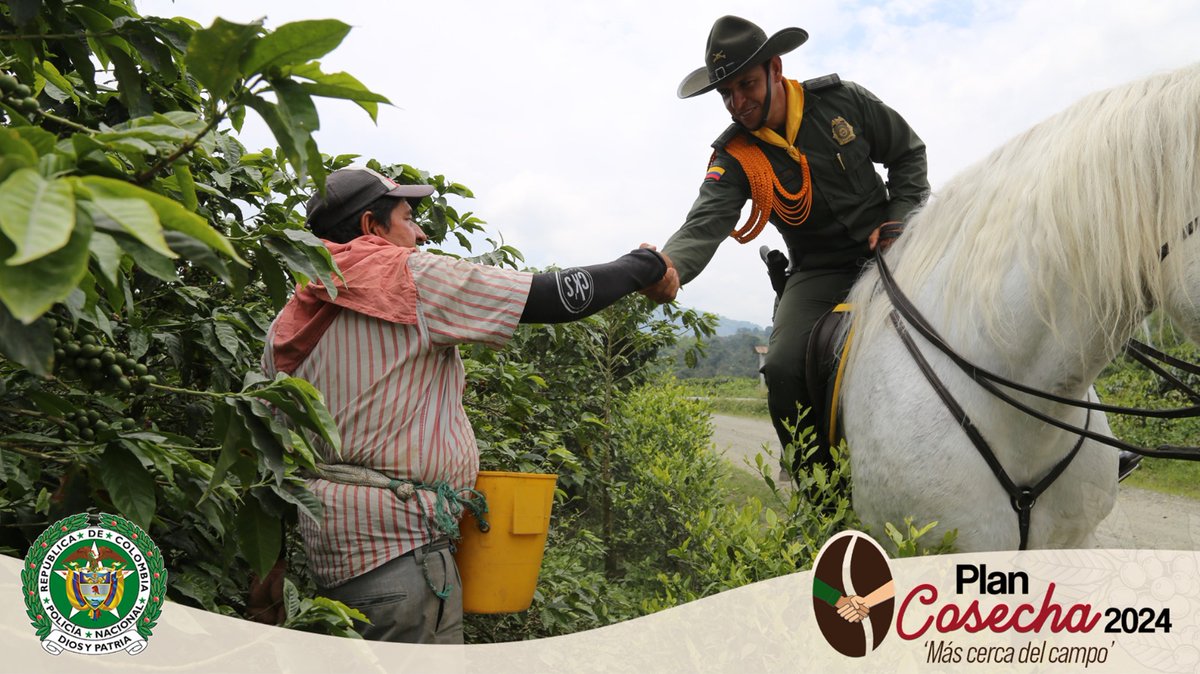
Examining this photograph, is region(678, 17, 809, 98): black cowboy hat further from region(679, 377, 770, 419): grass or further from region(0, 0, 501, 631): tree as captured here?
region(679, 377, 770, 419): grass

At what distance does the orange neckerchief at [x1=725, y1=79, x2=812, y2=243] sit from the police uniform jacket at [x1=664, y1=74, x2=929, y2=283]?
33 mm

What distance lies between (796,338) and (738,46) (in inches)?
48.1

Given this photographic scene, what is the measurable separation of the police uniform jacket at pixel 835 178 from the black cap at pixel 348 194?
1451 mm

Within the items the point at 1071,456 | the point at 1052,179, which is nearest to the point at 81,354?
the point at 1052,179

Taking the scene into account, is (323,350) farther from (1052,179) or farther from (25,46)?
(1052,179)

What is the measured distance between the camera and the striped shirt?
2.32 metres

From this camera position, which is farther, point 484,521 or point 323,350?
point 484,521

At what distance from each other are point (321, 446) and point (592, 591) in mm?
2159

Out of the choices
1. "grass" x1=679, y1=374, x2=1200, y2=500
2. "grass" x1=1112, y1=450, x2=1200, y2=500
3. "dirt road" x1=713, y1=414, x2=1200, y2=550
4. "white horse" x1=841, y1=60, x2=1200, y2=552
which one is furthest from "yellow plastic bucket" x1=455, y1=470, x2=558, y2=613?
"grass" x1=1112, y1=450, x2=1200, y2=500

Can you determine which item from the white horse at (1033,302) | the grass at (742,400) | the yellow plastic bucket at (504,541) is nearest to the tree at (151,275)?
the yellow plastic bucket at (504,541)

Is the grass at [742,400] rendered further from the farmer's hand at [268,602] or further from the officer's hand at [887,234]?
the farmer's hand at [268,602]

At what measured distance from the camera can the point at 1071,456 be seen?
109 inches

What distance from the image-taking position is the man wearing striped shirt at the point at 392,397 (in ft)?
7.59

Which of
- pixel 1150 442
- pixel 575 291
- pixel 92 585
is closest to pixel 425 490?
pixel 575 291
